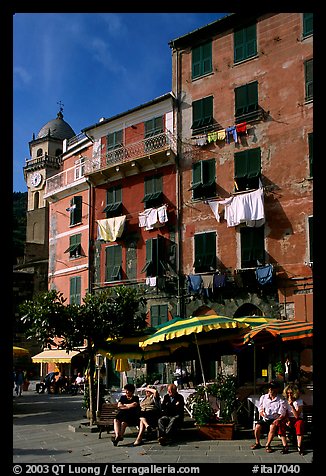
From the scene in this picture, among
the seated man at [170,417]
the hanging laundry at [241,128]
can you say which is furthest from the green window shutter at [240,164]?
the seated man at [170,417]

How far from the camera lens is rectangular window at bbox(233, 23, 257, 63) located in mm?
24562

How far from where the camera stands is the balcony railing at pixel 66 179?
33.1 metres

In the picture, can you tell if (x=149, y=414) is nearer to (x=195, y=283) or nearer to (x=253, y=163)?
(x=195, y=283)

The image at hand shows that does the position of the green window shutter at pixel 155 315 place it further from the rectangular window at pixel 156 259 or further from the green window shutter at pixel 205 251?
the green window shutter at pixel 205 251

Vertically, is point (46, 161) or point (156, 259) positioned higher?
point (46, 161)

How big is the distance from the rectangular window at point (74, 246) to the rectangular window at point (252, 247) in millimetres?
11333

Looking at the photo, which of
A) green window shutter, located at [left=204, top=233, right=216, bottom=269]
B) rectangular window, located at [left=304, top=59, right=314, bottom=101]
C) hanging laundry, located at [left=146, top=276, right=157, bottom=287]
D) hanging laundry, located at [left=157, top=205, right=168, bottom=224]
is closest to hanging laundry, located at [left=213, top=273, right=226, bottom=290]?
green window shutter, located at [left=204, top=233, right=216, bottom=269]

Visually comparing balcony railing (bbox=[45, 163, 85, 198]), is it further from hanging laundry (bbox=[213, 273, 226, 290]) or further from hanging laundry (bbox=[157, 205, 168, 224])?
hanging laundry (bbox=[213, 273, 226, 290])

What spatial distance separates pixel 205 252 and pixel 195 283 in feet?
4.65

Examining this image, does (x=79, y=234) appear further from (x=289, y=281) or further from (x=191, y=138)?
(x=289, y=281)

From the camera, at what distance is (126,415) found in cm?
1190

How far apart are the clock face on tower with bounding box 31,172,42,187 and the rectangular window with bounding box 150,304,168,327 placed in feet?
139

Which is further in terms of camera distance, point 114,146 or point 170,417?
point 114,146

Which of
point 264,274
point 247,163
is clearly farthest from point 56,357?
point 247,163
